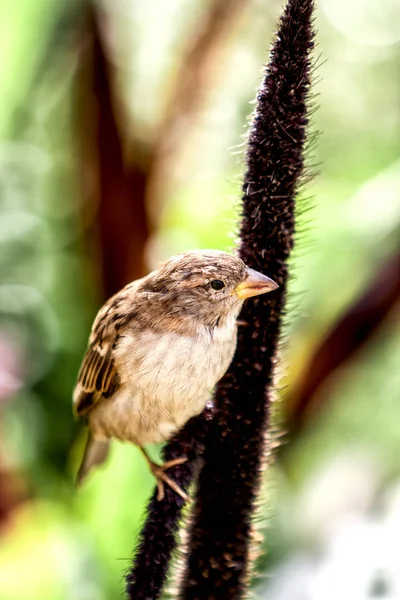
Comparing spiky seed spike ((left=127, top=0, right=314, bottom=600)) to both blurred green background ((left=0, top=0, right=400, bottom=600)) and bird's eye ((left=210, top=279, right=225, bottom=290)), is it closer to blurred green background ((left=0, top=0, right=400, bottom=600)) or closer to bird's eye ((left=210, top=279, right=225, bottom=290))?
bird's eye ((left=210, top=279, right=225, bottom=290))

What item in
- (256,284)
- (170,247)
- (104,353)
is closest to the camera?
(256,284)

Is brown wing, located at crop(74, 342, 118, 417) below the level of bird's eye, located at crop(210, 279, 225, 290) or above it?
below

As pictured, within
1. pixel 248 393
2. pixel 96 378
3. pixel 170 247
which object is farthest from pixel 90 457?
pixel 170 247

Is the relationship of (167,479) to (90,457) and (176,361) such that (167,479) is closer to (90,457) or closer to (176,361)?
(176,361)

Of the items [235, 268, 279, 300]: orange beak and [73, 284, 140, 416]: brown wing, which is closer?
[235, 268, 279, 300]: orange beak

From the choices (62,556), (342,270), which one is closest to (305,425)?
(342,270)

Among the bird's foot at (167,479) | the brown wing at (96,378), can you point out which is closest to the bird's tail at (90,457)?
the brown wing at (96,378)

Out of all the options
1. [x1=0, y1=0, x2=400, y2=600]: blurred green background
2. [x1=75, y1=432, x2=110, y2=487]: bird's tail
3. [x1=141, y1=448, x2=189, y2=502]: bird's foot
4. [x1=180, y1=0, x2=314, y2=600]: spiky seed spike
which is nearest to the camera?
[x1=180, y1=0, x2=314, y2=600]: spiky seed spike

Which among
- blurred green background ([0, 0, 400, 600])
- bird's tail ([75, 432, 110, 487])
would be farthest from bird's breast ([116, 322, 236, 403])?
blurred green background ([0, 0, 400, 600])

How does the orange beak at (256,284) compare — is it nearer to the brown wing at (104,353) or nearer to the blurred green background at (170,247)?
the brown wing at (104,353)
